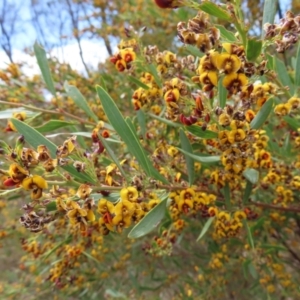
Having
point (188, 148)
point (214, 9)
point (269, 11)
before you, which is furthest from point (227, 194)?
point (214, 9)

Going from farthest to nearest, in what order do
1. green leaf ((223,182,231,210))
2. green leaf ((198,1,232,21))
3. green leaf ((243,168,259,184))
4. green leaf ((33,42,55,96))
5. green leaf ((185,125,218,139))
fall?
1. green leaf ((33,42,55,96))
2. green leaf ((223,182,231,210))
3. green leaf ((243,168,259,184))
4. green leaf ((185,125,218,139))
5. green leaf ((198,1,232,21))

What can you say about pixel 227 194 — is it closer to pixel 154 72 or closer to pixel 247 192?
pixel 247 192

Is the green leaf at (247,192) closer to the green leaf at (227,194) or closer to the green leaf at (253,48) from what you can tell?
the green leaf at (227,194)

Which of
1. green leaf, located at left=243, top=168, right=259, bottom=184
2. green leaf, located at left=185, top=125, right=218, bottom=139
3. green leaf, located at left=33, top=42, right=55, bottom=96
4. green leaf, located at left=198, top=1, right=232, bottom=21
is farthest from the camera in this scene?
green leaf, located at left=33, top=42, right=55, bottom=96

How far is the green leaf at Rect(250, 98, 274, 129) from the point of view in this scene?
0.88 metres

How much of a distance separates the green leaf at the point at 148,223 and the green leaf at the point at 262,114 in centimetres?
28

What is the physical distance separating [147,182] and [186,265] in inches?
81.3

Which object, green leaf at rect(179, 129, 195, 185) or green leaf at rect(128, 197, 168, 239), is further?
green leaf at rect(179, 129, 195, 185)

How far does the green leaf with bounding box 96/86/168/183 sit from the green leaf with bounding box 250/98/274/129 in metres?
0.25

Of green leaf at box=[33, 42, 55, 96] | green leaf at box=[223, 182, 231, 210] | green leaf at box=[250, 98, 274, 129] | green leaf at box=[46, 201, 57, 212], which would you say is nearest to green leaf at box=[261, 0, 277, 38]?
green leaf at box=[250, 98, 274, 129]

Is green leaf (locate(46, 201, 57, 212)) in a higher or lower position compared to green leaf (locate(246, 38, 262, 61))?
lower

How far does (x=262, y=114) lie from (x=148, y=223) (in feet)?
1.15

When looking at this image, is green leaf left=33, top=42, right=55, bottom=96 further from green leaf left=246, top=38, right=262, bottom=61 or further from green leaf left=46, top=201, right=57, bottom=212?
green leaf left=246, top=38, right=262, bottom=61

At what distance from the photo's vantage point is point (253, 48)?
648 millimetres
